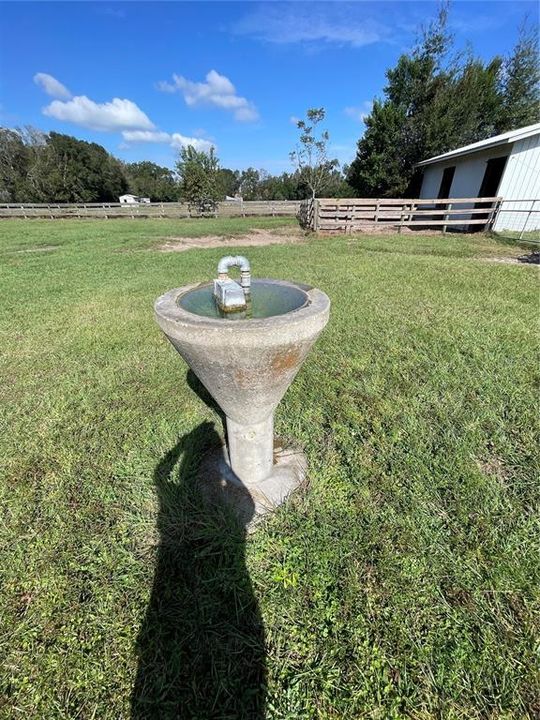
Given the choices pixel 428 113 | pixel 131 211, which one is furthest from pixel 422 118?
pixel 131 211

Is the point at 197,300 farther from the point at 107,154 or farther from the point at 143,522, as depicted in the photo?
the point at 107,154

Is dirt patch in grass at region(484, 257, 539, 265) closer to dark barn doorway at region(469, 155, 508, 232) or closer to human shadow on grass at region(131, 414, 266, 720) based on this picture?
dark barn doorway at region(469, 155, 508, 232)

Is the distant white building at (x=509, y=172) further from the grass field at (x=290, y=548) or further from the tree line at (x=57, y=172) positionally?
the tree line at (x=57, y=172)

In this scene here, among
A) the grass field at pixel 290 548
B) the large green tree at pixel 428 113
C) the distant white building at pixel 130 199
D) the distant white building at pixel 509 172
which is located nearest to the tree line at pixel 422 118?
the large green tree at pixel 428 113

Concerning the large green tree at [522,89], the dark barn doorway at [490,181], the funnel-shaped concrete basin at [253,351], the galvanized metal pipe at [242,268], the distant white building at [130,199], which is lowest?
the distant white building at [130,199]

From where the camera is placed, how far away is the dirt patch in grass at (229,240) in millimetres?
12844

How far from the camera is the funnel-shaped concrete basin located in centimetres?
162

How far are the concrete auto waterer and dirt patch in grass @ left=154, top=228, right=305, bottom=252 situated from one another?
10.7 m

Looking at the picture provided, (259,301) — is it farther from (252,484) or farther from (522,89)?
(522,89)

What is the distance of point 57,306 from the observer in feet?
20.7

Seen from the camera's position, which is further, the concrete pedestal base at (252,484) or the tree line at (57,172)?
the tree line at (57,172)

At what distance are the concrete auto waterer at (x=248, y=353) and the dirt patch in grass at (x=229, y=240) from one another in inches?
422

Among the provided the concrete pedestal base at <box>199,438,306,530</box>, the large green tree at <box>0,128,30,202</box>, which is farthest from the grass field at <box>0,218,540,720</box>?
the large green tree at <box>0,128,30,202</box>

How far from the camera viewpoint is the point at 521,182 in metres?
12.4
